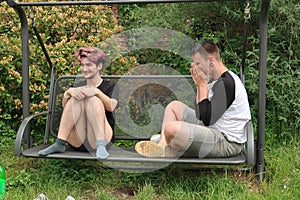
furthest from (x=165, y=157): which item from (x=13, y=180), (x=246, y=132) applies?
(x=13, y=180)

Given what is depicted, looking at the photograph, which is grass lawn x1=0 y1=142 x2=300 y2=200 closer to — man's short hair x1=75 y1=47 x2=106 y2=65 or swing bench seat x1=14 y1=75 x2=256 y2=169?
swing bench seat x1=14 y1=75 x2=256 y2=169

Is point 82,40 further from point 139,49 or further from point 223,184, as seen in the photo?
point 223,184

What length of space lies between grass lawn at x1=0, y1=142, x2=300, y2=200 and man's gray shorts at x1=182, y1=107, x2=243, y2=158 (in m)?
0.30

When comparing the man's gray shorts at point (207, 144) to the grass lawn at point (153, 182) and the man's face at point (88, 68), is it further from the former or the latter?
the man's face at point (88, 68)

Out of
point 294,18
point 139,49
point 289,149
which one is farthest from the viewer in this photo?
point 139,49

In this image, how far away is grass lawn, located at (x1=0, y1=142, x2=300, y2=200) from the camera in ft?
12.7

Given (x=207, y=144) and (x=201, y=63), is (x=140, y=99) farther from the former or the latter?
(x=207, y=144)

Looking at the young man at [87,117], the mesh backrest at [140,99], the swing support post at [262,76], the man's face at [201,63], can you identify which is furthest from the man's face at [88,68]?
the swing support post at [262,76]

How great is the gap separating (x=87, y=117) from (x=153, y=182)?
2.55 ft

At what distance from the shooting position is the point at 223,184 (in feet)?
12.8

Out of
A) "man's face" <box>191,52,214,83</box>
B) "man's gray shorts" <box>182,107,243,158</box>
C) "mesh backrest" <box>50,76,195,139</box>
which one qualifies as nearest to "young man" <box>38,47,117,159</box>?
"mesh backrest" <box>50,76,195,139</box>

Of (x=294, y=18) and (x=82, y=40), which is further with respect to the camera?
(x=82, y=40)

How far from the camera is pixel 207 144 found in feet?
12.1

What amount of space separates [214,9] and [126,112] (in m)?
1.60
